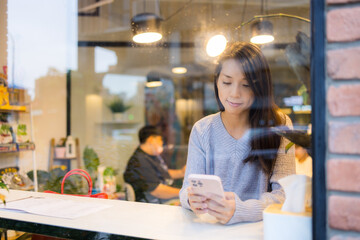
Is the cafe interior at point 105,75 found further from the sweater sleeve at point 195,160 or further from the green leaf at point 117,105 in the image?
the sweater sleeve at point 195,160

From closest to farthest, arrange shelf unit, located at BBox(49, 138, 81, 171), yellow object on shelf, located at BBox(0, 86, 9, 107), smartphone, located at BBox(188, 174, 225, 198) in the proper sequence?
smartphone, located at BBox(188, 174, 225, 198), yellow object on shelf, located at BBox(0, 86, 9, 107), shelf unit, located at BBox(49, 138, 81, 171)

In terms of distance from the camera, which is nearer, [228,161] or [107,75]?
[228,161]

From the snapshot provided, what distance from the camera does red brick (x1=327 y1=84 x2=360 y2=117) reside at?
29.2 inches

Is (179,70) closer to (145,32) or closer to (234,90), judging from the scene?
(145,32)

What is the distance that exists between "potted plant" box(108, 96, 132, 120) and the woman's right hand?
4.55m

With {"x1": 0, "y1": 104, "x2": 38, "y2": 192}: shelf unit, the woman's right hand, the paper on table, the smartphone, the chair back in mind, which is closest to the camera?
the smartphone

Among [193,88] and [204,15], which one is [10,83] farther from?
[193,88]

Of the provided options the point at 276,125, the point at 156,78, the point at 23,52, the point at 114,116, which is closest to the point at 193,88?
the point at 156,78

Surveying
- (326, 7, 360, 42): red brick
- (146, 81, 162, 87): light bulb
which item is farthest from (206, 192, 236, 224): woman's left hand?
(146, 81, 162, 87): light bulb

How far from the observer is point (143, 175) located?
362cm

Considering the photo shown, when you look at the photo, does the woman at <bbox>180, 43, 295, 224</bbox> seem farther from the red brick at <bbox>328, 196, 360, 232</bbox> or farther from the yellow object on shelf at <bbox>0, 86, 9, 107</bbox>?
the yellow object on shelf at <bbox>0, 86, 9, 107</bbox>

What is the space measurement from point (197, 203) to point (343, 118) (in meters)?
0.57

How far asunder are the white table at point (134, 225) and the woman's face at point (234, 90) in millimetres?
477

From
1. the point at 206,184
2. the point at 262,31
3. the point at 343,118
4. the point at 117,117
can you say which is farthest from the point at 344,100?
the point at 117,117
